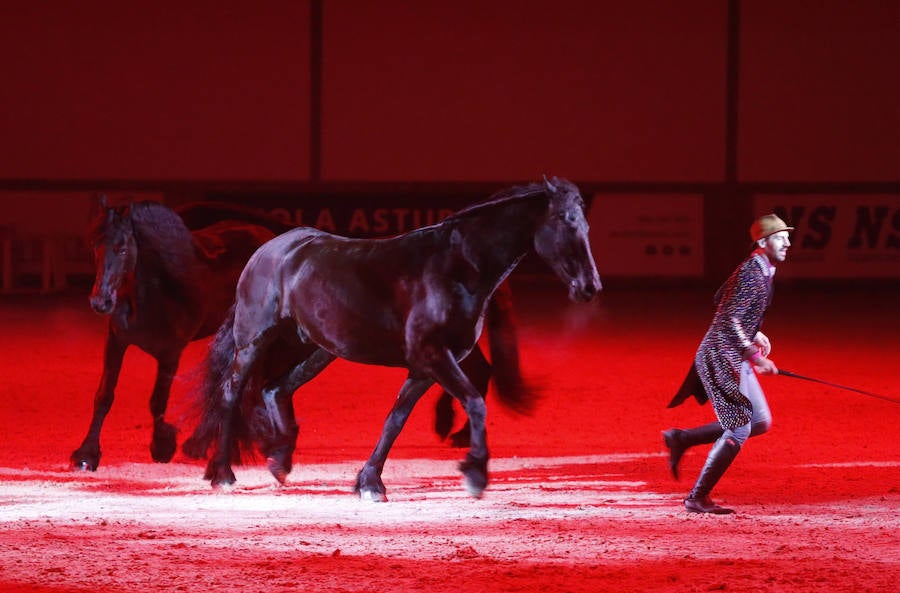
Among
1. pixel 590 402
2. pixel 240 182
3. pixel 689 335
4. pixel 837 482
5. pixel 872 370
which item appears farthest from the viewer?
pixel 240 182

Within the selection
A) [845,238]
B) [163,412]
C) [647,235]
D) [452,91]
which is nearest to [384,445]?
[163,412]

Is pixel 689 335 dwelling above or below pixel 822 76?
below

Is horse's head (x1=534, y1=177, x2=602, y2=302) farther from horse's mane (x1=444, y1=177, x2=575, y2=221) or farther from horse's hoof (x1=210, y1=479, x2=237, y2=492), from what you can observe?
horse's hoof (x1=210, y1=479, x2=237, y2=492)

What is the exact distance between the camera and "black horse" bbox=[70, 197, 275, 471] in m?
8.59

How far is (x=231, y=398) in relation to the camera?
803cm

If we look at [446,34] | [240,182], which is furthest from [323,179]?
[446,34]

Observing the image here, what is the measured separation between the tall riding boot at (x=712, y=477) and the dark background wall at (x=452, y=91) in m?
20.4

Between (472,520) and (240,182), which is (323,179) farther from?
(472,520)

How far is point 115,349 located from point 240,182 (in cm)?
1822

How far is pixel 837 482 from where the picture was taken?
799cm

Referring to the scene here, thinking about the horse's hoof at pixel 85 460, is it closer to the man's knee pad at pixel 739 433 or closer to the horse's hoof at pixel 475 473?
the horse's hoof at pixel 475 473

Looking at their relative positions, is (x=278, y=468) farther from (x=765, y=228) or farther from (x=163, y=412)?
(x=765, y=228)

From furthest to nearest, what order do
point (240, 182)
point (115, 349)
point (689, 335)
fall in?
point (240, 182), point (689, 335), point (115, 349)

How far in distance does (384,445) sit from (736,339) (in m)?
2.00
